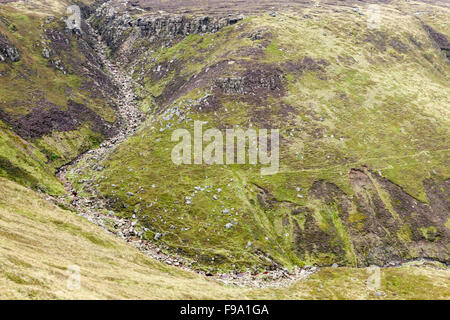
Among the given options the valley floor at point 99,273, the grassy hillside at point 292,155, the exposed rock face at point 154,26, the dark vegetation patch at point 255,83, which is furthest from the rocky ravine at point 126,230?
the exposed rock face at point 154,26

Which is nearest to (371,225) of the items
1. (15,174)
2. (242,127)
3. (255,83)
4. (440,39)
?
(242,127)

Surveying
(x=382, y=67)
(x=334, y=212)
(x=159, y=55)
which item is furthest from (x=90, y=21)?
(x=334, y=212)

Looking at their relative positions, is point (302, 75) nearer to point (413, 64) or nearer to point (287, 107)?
point (287, 107)

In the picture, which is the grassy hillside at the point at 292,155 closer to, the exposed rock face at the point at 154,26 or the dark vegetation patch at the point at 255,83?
the dark vegetation patch at the point at 255,83

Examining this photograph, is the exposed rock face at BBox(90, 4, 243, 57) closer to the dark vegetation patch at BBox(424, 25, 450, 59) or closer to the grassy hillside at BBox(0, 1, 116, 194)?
the grassy hillside at BBox(0, 1, 116, 194)

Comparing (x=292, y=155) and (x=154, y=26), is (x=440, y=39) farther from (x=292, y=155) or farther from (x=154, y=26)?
(x=154, y=26)

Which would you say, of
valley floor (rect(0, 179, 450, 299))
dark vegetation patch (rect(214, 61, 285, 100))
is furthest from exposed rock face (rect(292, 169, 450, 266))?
dark vegetation patch (rect(214, 61, 285, 100))
